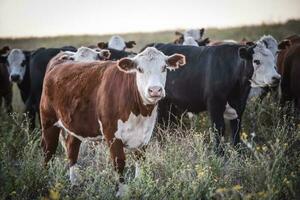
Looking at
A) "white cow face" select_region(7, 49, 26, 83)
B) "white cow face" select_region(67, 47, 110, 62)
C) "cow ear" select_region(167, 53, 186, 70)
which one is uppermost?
"cow ear" select_region(167, 53, 186, 70)

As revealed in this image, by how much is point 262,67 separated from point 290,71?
5.98 ft

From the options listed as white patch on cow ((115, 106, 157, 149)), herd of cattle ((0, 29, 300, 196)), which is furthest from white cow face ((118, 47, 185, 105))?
white patch on cow ((115, 106, 157, 149))

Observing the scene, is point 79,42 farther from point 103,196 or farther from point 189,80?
point 103,196

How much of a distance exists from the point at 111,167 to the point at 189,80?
251cm

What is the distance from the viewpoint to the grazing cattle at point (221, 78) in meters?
6.80

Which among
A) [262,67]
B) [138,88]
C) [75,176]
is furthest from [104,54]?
[138,88]

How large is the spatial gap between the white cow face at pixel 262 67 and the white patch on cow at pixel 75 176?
256 centimetres

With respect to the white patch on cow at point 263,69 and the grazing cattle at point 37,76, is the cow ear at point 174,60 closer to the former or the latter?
the white patch on cow at point 263,69

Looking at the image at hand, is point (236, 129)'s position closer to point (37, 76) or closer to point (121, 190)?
point (121, 190)

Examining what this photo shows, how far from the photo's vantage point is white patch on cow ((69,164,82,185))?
18.0 feet

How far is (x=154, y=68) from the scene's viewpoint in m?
4.94

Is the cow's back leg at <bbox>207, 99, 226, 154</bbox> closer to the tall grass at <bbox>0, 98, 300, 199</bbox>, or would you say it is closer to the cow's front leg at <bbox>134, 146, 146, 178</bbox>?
the tall grass at <bbox>0, 98, 300, 199</bbox>

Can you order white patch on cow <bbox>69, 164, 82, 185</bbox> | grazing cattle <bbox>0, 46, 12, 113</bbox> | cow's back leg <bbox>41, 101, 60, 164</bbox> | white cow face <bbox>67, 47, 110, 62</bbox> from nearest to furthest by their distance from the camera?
1. white patch on cow <bbox>69, 164, 82, 185</bbox>
2. cow's back leg <bbox>41, 101, 60, 164</bbox>
3. white cow face <bbox>67, 47, 110, 62</bbox>
4. grazing cattle <bbox>0, 46, 12, 113</bbox>

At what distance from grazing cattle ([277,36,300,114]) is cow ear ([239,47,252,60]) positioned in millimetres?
1362
